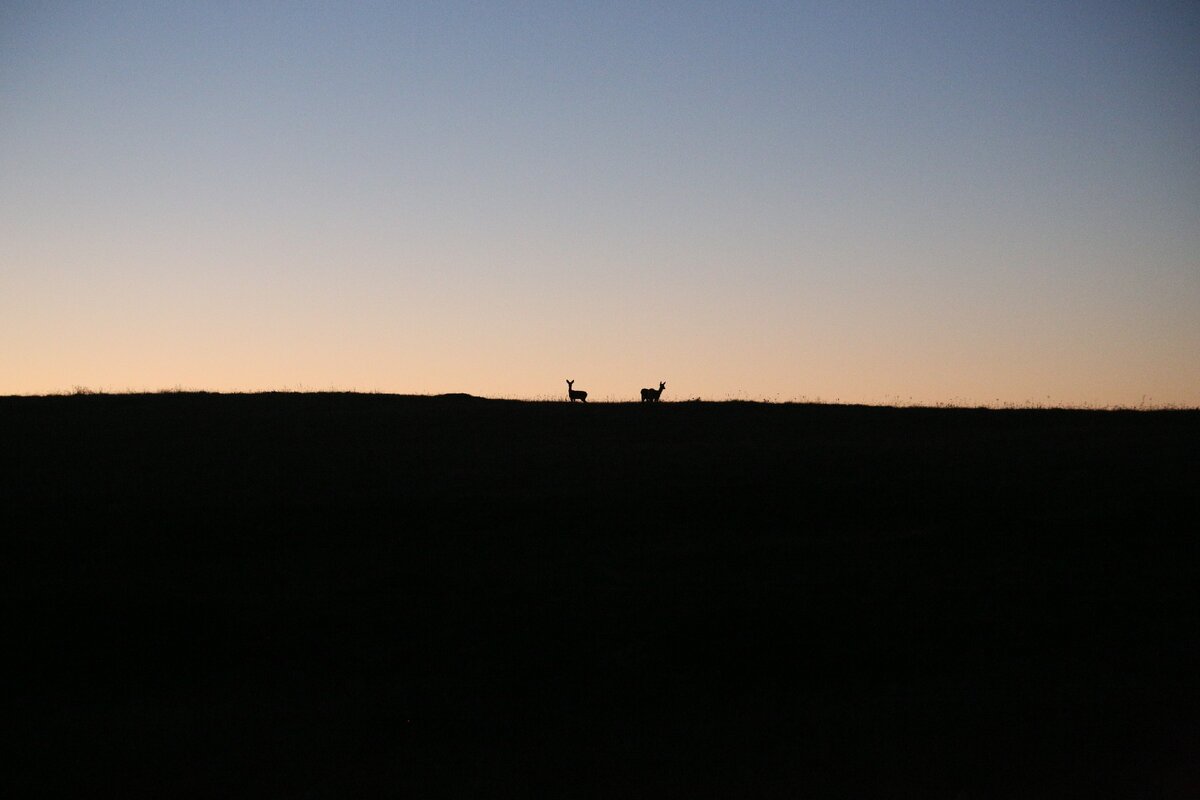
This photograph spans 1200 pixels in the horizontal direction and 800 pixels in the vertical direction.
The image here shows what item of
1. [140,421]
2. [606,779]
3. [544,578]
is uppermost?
[140,421]

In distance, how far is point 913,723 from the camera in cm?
1458

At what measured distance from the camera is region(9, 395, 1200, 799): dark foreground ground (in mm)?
13602

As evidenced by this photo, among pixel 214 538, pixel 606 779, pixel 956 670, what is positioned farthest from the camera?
pixel 214 538

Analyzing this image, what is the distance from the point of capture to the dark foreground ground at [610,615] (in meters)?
13.6

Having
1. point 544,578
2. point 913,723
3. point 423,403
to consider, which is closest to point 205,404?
point 423,403

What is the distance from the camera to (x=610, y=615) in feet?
61.2

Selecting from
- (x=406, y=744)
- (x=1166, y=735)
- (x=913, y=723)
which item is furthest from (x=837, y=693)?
(x=406, y=744)

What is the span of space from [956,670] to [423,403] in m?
24.9

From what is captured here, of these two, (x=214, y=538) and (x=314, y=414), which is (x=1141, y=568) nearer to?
(x=214, y=538)

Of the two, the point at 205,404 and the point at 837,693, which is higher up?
the point at 205,404

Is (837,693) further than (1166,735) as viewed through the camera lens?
Yes

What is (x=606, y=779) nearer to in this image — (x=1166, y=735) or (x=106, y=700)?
(x=1166, y=735)

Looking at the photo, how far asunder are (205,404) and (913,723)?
28.6 m

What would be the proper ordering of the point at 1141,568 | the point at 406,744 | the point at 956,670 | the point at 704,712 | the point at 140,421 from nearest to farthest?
1. the point at 406,744
2. the point at 704,712
3. the point at 956,670
4. the point at 1141,568
5. the point at 140,421
